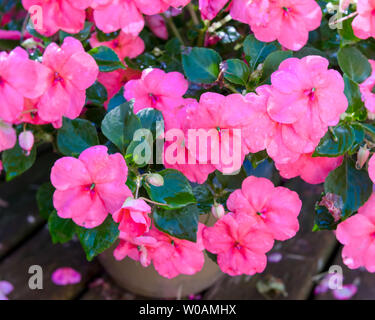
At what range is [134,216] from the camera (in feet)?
1.37

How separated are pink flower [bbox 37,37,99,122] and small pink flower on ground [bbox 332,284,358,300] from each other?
2.08 ft

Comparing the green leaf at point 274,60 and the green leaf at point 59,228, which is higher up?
the green leaf at point 274,60

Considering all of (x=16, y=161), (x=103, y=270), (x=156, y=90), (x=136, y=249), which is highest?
(x=156, y=90)

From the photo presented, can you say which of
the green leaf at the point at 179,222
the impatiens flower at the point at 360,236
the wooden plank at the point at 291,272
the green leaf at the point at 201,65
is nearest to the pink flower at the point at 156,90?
the green leaf at the point at 201,65

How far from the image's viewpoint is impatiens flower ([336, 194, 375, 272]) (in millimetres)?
532

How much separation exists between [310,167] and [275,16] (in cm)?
19

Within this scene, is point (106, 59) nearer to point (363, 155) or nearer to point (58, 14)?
point (58, 14)

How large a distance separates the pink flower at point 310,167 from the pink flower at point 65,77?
0.83 ft

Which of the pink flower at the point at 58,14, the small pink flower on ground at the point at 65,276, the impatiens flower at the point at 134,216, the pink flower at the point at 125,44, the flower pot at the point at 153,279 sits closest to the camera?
the impatiens flower at the point at 134,216

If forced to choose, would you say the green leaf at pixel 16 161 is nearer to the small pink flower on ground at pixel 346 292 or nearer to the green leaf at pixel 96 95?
the green leaf at pixel 96 95

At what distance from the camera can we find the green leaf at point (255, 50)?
1.83 ft

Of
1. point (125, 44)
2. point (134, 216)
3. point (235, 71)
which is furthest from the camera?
point (125, 44)

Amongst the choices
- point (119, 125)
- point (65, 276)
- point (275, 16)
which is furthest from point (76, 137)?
point (65, 276)
